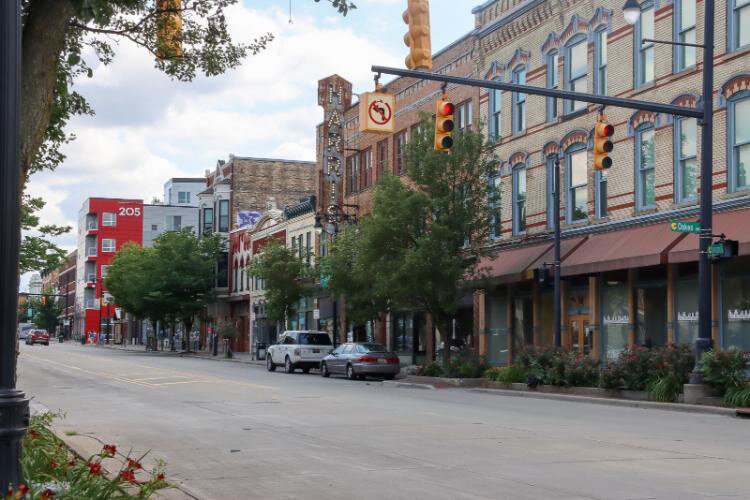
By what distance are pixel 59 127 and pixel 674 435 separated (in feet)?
33.4

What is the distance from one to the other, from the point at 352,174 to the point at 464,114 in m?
13.4

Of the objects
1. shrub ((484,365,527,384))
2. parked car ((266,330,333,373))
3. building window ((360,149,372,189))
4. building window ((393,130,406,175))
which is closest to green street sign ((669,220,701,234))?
shrub ((484,365,527,384))

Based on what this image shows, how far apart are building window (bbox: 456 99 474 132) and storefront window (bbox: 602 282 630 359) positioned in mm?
11576

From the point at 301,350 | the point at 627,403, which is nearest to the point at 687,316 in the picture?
the point at 627,403

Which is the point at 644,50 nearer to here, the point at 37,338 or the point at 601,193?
the point at 601,193

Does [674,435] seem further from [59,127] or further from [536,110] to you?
[536,110]

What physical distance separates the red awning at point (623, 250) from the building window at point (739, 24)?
17.0ft

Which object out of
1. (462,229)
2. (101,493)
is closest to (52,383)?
(462,229)

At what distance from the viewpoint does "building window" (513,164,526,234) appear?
3481cm

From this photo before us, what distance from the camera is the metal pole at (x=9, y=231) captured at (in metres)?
5.40

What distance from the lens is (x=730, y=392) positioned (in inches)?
787

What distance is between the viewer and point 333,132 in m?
51.6

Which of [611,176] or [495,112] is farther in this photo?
[495,112]

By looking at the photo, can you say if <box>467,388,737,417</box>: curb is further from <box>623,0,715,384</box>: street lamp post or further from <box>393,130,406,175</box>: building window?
<box>393,130,406,175</box>: building window
